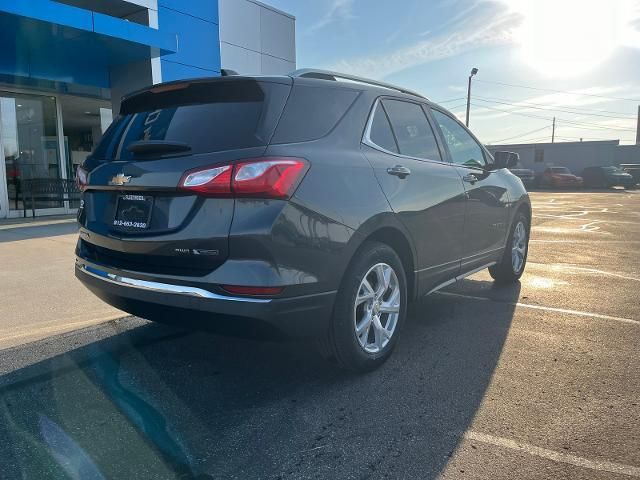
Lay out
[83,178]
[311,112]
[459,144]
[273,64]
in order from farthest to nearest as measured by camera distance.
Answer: [273,64]
[459,144]
[83,178]
[311,112]

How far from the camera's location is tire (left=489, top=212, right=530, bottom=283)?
5680mm

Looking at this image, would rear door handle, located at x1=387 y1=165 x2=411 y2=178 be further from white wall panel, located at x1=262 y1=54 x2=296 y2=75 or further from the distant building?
the distant building

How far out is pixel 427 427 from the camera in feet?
8.93

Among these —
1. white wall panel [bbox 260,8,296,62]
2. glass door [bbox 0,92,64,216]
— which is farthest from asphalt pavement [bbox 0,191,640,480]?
white wall panel [bbox 260,8,296,62]

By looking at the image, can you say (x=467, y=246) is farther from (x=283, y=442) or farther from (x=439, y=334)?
(x=283, y=442)

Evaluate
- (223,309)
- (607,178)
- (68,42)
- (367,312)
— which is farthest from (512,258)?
(607,178)

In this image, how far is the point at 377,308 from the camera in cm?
345

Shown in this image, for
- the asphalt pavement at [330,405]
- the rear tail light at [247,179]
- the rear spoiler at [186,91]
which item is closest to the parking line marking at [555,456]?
the asphalt pavement at [330,405]

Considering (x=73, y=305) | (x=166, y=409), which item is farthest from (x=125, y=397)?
(x=73, y=305)

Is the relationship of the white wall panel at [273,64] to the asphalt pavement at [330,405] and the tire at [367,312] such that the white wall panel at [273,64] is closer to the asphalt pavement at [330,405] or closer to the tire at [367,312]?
the asphalt pavement at [330,405]

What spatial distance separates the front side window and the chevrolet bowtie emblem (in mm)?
2679

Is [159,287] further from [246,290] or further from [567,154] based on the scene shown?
[567,154]

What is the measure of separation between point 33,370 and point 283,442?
1938 mm

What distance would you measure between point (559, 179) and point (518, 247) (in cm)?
3213
